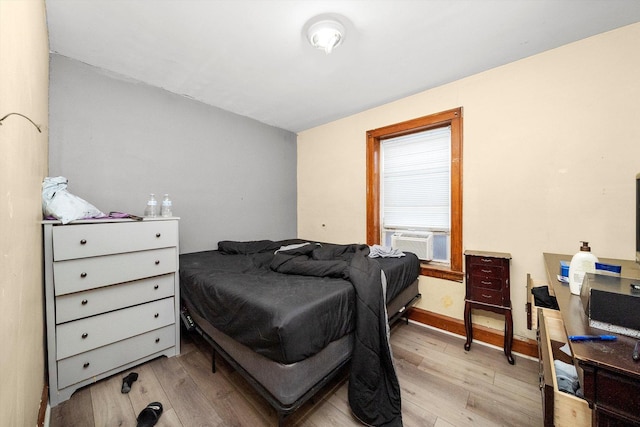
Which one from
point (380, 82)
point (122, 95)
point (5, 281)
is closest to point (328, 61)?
point (380, 82)

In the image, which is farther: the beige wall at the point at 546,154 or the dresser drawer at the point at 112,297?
the beige wall at the point at 546,154

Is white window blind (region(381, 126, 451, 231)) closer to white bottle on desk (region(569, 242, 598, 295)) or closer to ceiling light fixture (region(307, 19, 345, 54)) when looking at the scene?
white bottle on desk (region(569, 242, 598, 295))

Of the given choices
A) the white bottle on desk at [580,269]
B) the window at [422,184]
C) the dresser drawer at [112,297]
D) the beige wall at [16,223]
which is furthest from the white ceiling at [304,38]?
the dresser drawer at [112,297]

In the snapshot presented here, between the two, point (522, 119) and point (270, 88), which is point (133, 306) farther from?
point (522, 119)

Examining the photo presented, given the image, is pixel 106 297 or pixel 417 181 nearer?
pixel 106 297

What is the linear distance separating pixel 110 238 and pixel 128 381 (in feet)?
3.22

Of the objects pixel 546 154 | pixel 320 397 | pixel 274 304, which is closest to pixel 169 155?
pixel 274 304

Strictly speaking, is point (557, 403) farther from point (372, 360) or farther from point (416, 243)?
point (416, 243)

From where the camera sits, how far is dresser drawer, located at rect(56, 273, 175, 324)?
1.49 metres

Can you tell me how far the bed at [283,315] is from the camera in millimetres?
1159

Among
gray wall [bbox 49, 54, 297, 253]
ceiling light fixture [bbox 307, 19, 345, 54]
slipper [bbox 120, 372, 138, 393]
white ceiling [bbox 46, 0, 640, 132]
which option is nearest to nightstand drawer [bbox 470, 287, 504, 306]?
white ceiling [bbox 46, 0, 640, 132]

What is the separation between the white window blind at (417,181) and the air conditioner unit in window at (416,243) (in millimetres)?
106

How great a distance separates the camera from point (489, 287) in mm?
1979

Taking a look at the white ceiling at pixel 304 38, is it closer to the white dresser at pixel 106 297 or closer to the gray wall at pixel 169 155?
the gray wall at pixel 169 155
